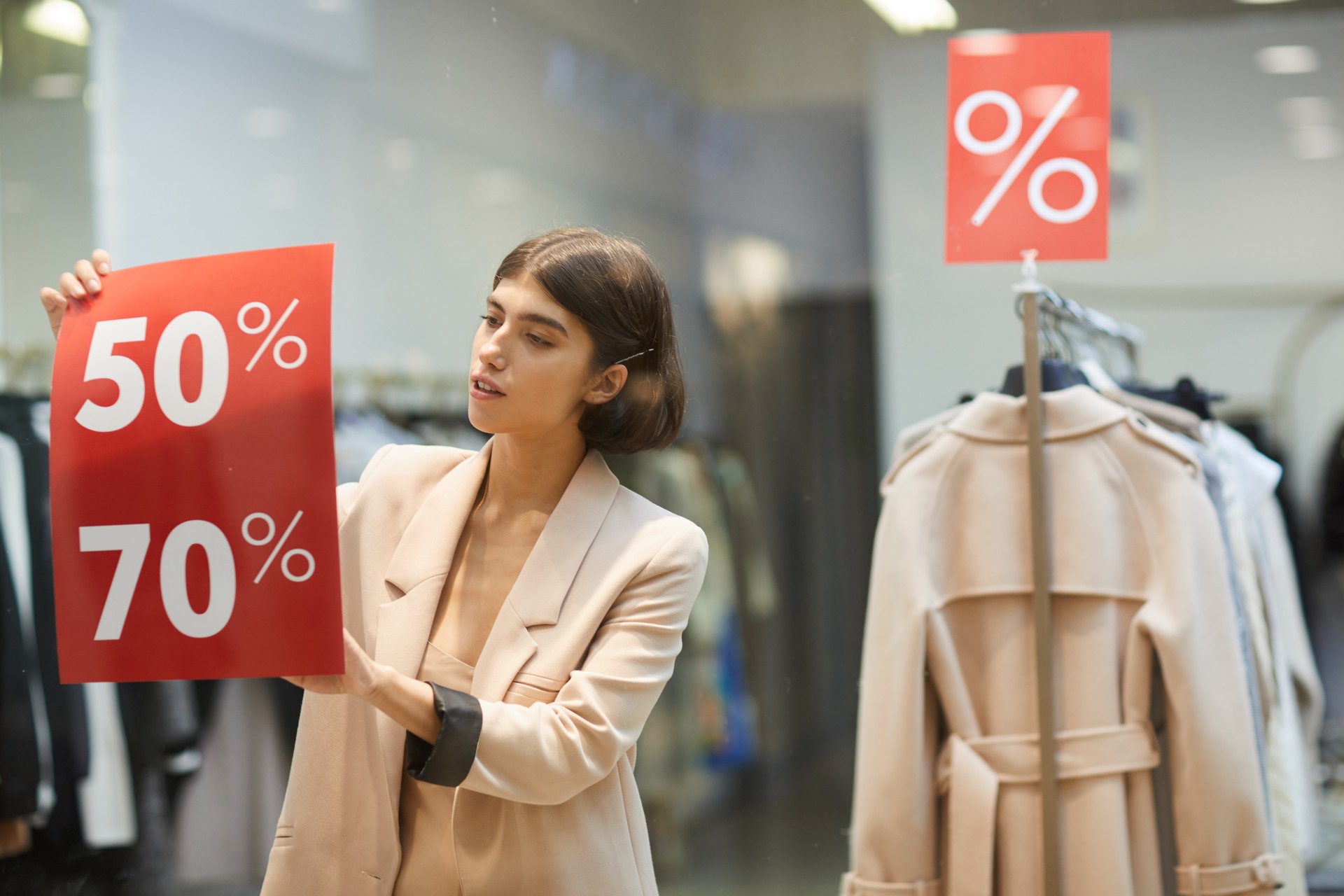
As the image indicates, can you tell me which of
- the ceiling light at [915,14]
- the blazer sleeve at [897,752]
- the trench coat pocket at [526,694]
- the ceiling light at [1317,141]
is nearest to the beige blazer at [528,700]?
the trench coat pocket at [526,694]

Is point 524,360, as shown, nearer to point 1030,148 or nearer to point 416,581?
point 416,581

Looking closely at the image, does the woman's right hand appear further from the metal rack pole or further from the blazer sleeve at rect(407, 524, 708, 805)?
the metal rack pole

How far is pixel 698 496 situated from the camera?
326 cm

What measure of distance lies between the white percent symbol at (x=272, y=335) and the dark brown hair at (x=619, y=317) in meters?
0.26

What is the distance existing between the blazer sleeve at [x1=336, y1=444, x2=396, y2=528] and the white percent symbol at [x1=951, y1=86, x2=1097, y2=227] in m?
0.92

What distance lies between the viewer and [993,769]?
1880 millimetres

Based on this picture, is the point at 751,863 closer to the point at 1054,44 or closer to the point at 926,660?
the point at 926,660

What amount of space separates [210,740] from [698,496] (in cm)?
131

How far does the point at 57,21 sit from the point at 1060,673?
237 cm

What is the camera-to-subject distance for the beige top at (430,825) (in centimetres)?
134

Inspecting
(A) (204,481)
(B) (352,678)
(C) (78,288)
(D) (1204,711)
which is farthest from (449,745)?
(D) (1204,711)

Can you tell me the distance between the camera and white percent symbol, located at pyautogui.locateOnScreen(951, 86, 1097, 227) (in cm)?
181

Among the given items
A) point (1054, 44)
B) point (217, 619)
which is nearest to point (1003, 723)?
point (1054, 44)

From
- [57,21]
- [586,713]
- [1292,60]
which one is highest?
[57,21]
